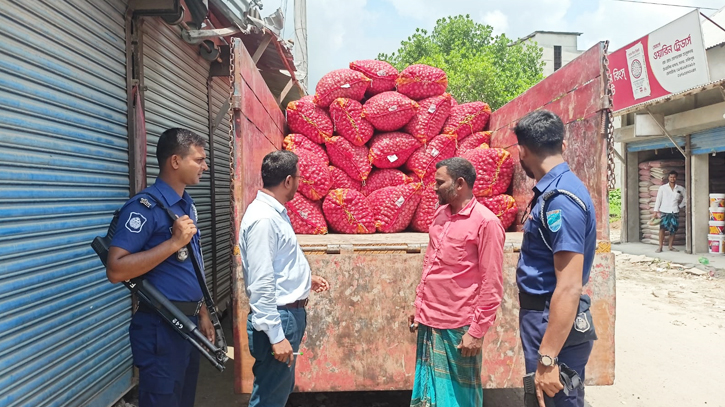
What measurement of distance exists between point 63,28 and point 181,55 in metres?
1.80

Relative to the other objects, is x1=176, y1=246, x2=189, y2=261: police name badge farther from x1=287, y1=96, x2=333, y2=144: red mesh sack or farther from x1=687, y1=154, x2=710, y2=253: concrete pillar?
x1=687, y1=154, x2=710, y2=253: concrete pillar

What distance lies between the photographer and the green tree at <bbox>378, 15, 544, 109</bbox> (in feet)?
51.5

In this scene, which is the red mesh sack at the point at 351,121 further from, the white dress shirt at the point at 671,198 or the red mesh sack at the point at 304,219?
the white dress shirt at the point at 671,198

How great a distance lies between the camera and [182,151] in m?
1.97

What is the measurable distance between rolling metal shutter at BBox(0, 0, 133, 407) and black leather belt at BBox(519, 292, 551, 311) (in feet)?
7.02

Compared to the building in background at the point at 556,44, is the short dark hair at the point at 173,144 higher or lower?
lower

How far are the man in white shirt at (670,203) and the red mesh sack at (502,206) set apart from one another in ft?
24.2

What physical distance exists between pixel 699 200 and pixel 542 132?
8.99 metres

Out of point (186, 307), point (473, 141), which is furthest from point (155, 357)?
point (473, 141)

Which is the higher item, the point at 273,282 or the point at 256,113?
the point at 256,113

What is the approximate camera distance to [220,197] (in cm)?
529

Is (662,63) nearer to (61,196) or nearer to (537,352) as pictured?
(537,352)

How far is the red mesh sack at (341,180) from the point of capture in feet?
11.7

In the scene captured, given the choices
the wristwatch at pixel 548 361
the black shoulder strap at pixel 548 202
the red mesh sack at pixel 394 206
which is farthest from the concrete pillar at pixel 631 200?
the wristwatch at pixel 548 361
